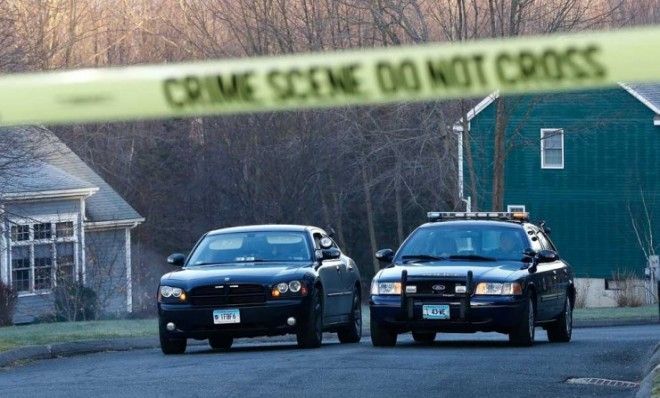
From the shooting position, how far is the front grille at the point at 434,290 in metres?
16.2

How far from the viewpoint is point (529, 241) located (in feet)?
57.4

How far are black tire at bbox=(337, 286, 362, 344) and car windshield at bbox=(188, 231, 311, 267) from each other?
1385 mm

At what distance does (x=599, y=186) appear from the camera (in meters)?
48.5

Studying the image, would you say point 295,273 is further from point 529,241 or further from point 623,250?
point 623,250

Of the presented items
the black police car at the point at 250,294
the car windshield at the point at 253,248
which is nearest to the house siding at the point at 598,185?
the car windshield at the point at 253,248

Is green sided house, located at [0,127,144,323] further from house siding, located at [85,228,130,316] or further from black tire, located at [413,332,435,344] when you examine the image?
black tire, located at [413,332,435,344]

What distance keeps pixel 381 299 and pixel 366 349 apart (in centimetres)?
64

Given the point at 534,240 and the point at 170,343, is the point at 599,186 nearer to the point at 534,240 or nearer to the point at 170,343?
the point at 534,240

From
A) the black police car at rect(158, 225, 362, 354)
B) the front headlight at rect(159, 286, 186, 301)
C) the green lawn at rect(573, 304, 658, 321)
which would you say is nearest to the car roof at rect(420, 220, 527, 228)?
the black police car at rect(158, 225, 362, 354)

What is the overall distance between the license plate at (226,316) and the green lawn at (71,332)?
2699 mm

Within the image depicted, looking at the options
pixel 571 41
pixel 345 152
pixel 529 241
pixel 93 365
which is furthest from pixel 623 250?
pixel 571 41

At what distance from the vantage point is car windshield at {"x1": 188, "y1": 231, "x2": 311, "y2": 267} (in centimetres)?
1770

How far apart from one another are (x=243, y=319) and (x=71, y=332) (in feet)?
16.6

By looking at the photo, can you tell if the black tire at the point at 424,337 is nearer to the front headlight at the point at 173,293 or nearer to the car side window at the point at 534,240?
the car side window at the point at 534,240
